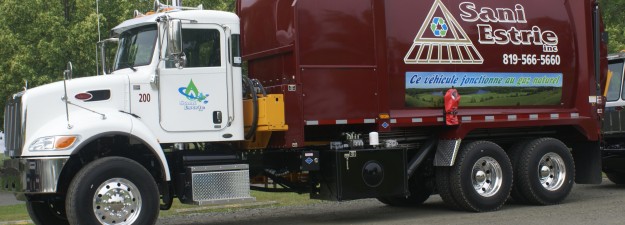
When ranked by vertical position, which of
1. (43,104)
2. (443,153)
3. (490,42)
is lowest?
(443,153)

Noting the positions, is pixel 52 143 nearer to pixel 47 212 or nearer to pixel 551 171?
pixel 47 212

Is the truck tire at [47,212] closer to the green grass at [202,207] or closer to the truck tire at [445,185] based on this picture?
the green grass at [202,207]

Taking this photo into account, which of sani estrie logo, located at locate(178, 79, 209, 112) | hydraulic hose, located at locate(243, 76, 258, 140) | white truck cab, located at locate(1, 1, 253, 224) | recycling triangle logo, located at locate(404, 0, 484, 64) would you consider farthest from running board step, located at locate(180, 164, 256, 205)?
recycling triangle logo, located at locate(404, 0, 484, 64)

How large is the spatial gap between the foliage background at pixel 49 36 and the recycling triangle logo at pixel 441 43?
41.2 feet

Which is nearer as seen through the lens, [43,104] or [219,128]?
[43,104]

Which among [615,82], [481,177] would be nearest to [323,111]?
[481,177]

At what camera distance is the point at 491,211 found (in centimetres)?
1277

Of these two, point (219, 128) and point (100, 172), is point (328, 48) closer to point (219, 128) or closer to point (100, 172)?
point (219, 128)

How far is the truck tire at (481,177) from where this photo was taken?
1248cm

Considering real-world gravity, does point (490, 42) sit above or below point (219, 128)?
above

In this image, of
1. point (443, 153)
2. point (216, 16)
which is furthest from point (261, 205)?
point (216, 16)

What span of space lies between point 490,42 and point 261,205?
504cm

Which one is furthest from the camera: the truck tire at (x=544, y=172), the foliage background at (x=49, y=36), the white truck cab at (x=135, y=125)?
the foliage background at (x=49, y=36)

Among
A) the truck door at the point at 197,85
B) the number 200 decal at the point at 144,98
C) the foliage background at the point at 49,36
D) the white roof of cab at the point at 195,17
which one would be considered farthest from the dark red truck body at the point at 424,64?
the foliage background at the point at 49,36
